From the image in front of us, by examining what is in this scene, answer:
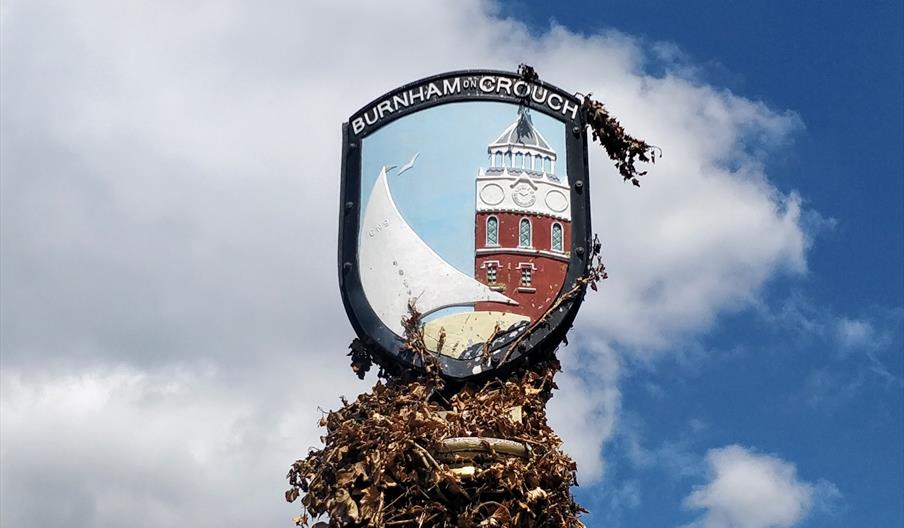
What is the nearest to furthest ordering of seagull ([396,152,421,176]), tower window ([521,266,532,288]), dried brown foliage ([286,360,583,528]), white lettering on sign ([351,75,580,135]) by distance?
dried brown foliage ([286,360,583,528]) < tower window ([521,266,532,288]) < seagull ([396,152,421,176]) < white lettering on sign ([351,75,580,135])

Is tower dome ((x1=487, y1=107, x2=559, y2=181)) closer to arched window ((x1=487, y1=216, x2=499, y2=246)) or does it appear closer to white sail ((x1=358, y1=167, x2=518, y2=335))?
arched window ((x1=487, y1=216, x2=499, y2=246))

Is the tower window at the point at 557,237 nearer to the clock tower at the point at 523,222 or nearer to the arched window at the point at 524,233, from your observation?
the clock tower at the point at 523,222

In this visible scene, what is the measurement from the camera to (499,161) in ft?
62.0

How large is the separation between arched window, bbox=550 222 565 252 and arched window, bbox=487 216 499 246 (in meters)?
0.76

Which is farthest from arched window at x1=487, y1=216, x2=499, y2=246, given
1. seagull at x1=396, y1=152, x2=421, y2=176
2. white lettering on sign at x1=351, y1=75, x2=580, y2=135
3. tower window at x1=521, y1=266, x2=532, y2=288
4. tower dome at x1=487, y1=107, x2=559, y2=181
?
white lettering on sign at x1=351, y1=75, x2=580, y2=135

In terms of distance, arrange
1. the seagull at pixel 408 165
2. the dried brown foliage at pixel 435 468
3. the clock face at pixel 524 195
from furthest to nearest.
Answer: the seagull at pixel 408 165 → the clock face at pixel 524 195 → the dried brown foliage at pixel 435 468

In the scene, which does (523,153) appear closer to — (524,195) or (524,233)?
(524,195)

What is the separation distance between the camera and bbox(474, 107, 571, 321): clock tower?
18078 millimetres

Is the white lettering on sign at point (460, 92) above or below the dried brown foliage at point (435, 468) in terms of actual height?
above

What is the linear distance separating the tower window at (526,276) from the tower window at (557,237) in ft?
1.65

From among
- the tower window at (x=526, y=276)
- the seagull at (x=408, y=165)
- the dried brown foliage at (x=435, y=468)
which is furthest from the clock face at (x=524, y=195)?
the dried brown foliage at (x=435, y=468)

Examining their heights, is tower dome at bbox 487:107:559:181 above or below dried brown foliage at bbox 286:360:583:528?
above

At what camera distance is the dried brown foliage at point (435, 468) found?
16.1 metres

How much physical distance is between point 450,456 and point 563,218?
3.95 metres
